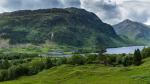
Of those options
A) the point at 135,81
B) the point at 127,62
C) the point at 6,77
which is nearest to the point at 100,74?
the point at 135,81

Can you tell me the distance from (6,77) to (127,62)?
240 ft

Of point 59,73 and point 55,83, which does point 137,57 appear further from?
point 55,83

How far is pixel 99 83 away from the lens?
130m

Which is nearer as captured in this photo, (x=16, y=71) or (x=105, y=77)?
(x=105, y=77)

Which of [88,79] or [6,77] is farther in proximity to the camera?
[6,77]

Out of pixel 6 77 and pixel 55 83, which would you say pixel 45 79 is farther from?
pixel 6 77

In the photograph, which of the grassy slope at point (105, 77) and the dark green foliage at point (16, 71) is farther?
the dark green foliage at point (16, 71)

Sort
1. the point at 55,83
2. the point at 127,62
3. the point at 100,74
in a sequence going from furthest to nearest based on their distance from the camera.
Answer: the point at 127,62 < the point at 100,74 < the point at 55,83

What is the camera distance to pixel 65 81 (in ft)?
480

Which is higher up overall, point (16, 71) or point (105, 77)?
point (16, 71)

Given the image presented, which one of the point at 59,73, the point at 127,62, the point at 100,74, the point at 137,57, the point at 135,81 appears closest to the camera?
the point at 135,81

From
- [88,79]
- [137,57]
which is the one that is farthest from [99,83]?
[137,57]

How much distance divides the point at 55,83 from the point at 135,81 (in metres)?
37.9

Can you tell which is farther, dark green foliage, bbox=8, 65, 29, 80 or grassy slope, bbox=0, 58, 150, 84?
dark green foliage, bbox=8, 65, 29, 80
